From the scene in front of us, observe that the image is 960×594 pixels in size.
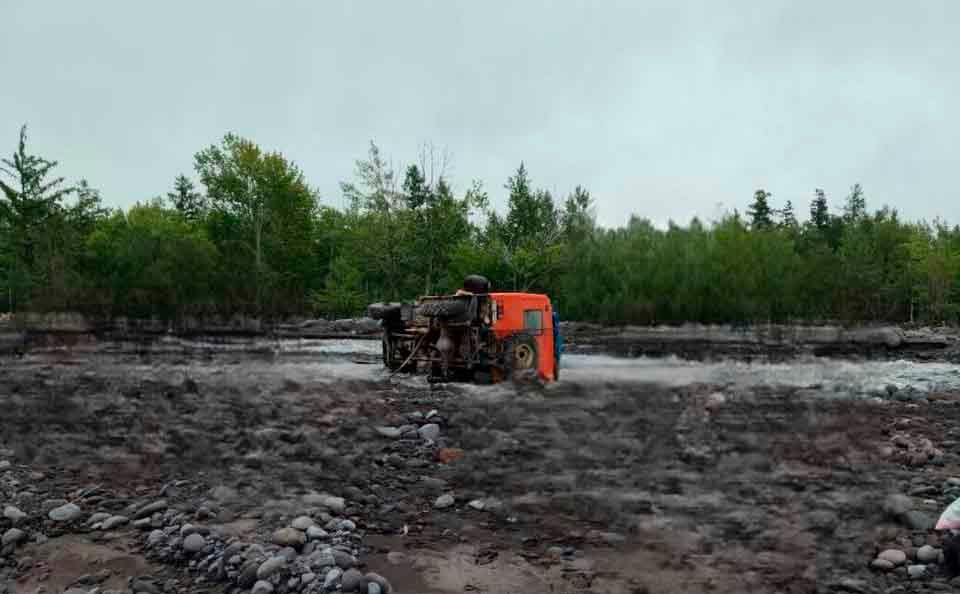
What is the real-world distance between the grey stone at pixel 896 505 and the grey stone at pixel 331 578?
15.5 ft

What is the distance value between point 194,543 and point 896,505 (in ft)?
19.7

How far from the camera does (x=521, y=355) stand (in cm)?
1319

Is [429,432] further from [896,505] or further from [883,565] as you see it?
[883,565]

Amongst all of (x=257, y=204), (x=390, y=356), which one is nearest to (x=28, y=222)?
(x=257, y=204)

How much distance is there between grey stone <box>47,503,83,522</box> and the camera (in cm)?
606

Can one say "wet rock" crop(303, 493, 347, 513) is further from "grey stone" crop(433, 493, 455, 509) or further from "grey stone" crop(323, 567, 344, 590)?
"grey stone" crop(323, 567, 344, 590)

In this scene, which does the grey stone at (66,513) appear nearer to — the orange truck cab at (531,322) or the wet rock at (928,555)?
the wet rock at (928,555)

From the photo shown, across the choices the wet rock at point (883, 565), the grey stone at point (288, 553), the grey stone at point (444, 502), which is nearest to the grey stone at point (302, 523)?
the grey stone at point (288, 553)

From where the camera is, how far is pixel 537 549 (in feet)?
18.1

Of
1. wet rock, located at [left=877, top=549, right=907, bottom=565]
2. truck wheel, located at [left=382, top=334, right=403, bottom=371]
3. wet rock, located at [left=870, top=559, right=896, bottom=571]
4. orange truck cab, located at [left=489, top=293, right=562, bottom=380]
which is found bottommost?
wet rock, located at [left=870, top=559, right=896, bottom=571]

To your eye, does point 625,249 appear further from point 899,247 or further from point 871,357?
point 899,247

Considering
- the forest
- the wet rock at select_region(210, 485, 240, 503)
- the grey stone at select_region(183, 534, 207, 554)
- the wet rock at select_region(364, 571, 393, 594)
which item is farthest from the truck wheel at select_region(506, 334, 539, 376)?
the forest

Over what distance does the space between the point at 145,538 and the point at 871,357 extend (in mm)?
26782

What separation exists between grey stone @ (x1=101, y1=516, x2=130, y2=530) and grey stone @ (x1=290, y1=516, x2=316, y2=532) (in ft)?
5.18
